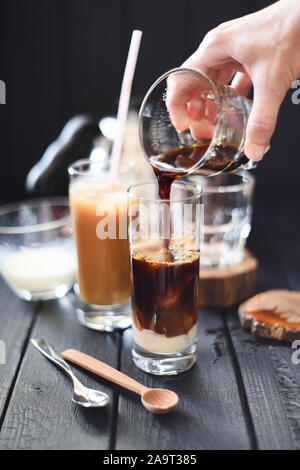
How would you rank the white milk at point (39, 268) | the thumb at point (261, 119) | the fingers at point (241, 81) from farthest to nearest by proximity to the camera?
the white milk at point (39, 268)
the fingers at point (241, 81)
the thumb at point (261, 119)

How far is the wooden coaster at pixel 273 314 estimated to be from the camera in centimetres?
125

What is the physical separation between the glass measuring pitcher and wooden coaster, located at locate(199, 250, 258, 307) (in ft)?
1.11

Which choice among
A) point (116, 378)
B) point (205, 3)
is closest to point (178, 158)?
point (116, 378)

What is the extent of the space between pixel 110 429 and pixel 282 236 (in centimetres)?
103

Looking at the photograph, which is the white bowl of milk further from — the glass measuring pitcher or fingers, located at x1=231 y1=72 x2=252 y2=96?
fingers, located at x1=231 y1=72 x2=252 y2=96

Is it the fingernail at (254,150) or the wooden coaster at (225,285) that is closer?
the fingernail at (254,150)

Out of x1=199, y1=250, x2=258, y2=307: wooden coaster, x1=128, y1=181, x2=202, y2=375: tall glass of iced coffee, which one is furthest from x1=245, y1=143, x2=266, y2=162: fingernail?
x1=199, y1=250, x2=258, y2=307: wooden coaster

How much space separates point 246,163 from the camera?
3.77ft

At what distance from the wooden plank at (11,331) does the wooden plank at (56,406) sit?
0.06 feet

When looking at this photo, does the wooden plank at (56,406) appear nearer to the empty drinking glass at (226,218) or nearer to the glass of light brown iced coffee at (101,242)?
the glass of light brown iced coffee at (101,242)

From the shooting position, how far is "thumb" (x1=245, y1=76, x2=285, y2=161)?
42.2 inches

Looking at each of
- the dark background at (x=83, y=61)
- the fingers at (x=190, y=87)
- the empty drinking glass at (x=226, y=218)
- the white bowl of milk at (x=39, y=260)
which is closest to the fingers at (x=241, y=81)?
the fingers at (x=190, y=87)

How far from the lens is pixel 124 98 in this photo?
3.93 ft

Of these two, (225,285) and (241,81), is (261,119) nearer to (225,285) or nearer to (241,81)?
(241,81)
